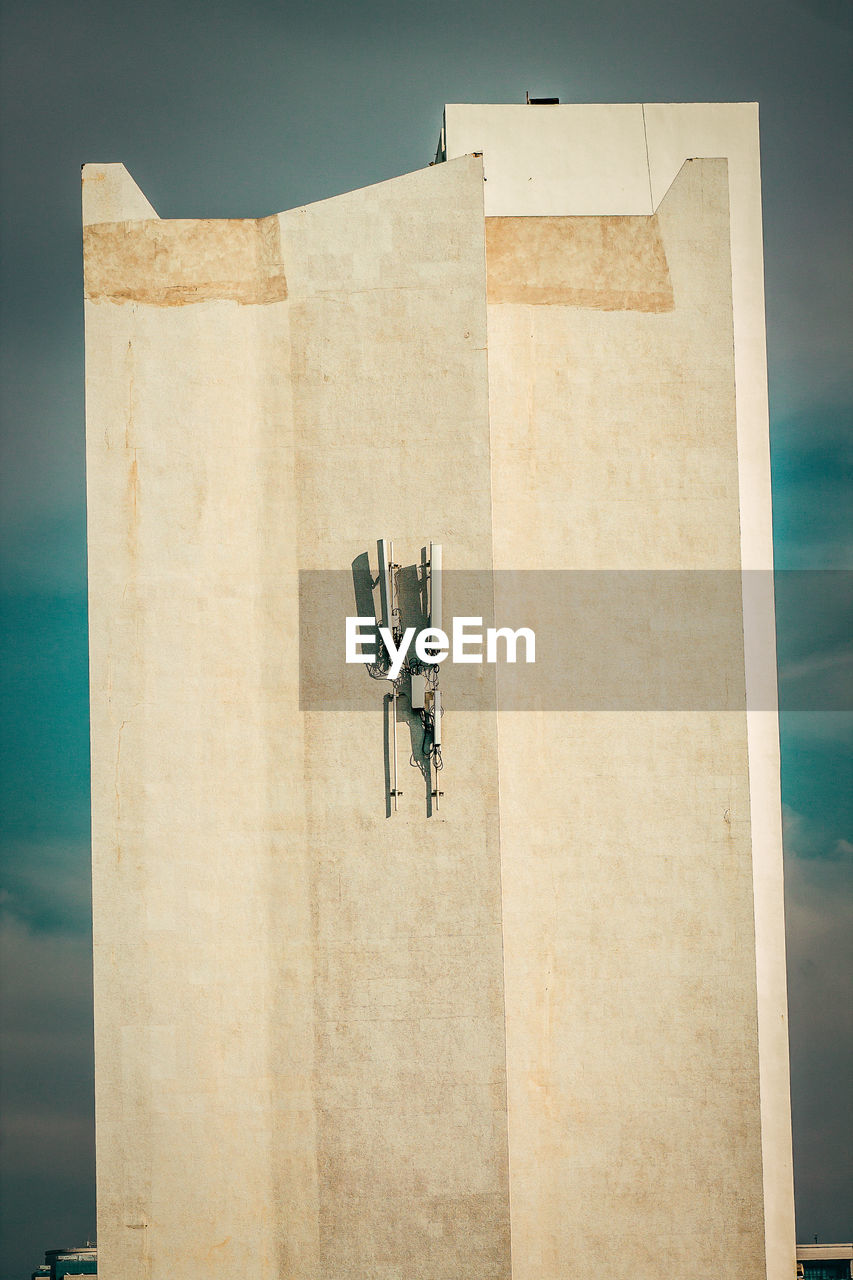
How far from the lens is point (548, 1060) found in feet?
41.1

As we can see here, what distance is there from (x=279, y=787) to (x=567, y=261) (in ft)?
20.5

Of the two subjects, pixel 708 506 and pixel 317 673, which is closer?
pixel 317 673

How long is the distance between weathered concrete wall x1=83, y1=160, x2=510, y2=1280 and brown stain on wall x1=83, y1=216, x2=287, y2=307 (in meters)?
0.03

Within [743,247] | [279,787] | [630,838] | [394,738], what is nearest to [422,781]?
[394,738]

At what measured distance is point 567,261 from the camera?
13156 mm

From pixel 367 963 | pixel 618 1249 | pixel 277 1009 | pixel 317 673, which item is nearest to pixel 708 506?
pixel 317 673

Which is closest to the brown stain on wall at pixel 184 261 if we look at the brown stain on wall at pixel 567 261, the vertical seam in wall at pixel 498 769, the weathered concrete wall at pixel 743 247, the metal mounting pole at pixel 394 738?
the vertical seam in wall at pixel 498 769

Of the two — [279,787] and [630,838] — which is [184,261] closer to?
[279,787]

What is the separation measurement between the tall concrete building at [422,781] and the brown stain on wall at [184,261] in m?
0.04

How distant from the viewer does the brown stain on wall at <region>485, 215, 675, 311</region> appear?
43.1ft

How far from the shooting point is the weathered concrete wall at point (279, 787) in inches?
464

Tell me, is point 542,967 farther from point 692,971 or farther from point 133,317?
point 133,317

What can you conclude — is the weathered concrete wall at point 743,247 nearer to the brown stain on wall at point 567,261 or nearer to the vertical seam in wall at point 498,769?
the brown stain on wall at point 567,261

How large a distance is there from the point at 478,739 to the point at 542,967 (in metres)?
2.53
